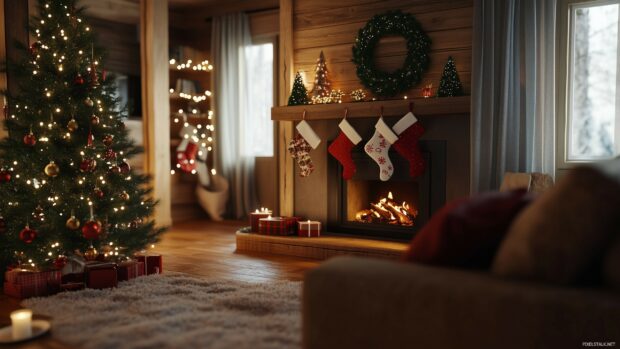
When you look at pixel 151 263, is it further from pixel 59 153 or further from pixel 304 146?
pixel 304 146

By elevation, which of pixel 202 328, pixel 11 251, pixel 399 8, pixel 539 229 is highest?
pixel 399 8

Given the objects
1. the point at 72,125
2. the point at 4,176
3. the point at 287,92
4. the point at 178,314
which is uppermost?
the point at 287,92

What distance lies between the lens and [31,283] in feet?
10.3

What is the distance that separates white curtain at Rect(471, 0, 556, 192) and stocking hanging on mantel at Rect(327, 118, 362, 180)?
3.09 ft

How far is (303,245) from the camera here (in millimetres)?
4305

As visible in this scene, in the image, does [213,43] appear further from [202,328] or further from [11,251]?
[202,328]

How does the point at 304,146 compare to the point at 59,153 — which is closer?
the point at 59,153


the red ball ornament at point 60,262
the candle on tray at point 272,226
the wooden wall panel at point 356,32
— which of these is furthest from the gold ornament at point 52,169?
the wooden wall panel at point 356,32

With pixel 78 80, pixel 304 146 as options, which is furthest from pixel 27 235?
pixel 304 146

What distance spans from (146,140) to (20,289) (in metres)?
2.84

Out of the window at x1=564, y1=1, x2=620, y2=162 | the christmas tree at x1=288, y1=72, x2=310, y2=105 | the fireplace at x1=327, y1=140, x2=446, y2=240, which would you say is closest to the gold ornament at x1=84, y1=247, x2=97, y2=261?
the fireplace at x1=327, y1=140, x2=446, y2=240

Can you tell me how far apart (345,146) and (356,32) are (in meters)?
0.92

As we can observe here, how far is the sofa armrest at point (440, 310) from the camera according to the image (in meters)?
1.29

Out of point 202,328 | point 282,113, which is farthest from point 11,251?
point 282,113
